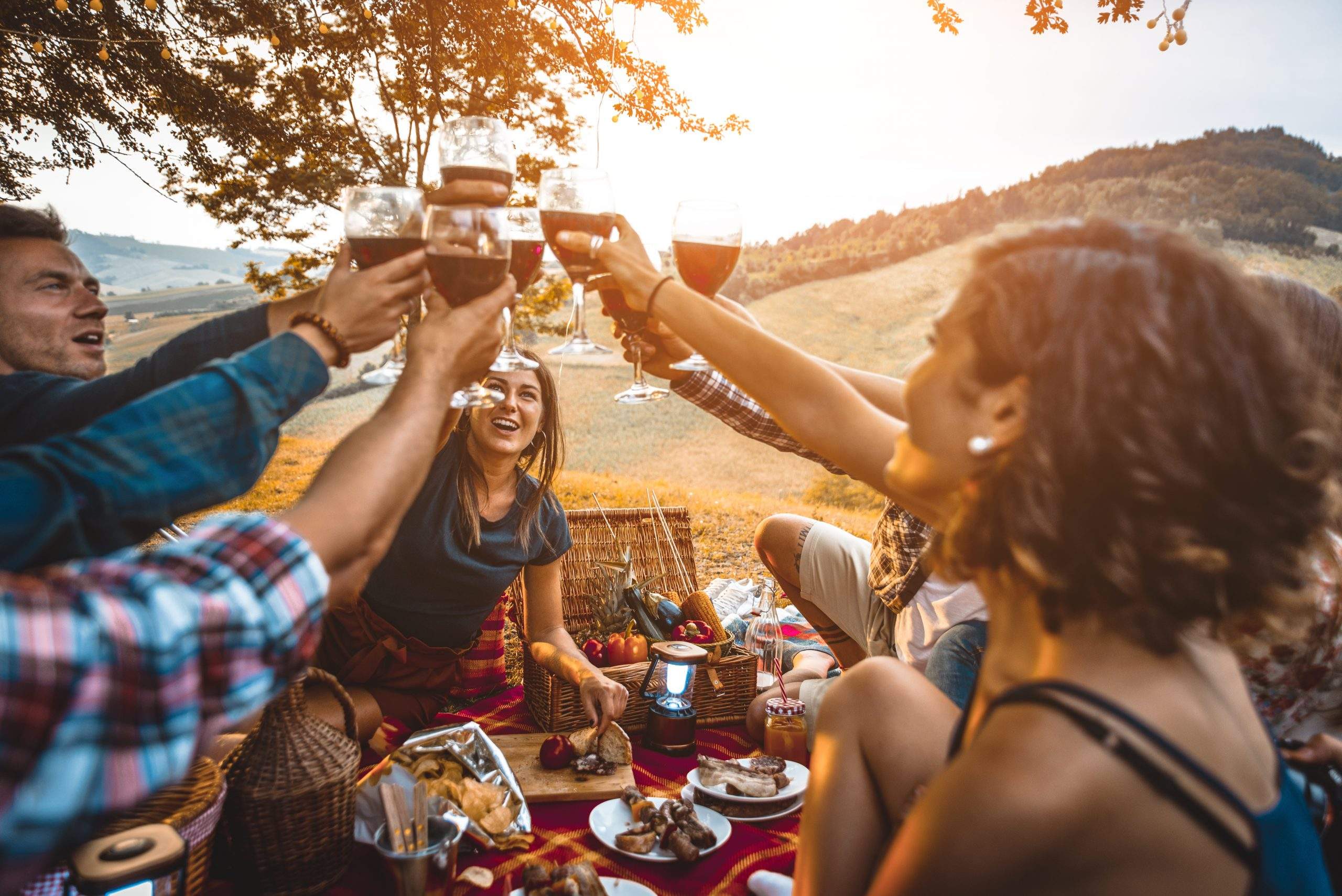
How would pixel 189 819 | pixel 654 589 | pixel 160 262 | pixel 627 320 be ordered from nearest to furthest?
1. pixel 189 819
2. pixel 627 320
3. pixel 654 589
4. pixel 160 262

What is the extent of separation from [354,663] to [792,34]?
708 centimetres

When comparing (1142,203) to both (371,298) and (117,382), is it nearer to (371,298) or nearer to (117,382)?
(371,298)

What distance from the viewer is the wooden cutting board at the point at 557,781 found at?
2588 mm

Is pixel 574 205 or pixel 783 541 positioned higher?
pixel 574 205

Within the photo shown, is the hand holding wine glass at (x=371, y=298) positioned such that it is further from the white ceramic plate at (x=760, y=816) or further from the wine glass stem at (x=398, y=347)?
the white ceramic plate at (x=760, y=816)

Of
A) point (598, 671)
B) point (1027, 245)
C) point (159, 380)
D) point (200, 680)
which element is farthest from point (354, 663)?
point (1027, 245)

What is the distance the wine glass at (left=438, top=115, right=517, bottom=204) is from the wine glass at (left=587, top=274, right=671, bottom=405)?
1.12 feet

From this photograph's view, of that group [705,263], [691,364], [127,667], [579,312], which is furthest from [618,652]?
[127,667]

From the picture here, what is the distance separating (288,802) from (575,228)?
1.61 metres

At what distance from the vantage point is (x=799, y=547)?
397 centimetres

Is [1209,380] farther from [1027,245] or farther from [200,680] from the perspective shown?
[200,680]

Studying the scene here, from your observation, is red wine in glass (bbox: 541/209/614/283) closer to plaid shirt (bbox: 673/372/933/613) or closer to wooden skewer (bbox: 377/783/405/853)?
plaid shirt (bbox: 673/372/933/613)

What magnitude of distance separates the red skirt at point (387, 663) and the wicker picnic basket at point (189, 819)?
4.10 feet

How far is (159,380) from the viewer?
1.99 meters
